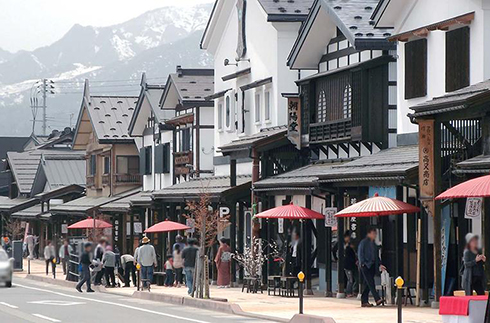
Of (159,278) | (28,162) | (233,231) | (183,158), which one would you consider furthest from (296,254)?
(28,162)

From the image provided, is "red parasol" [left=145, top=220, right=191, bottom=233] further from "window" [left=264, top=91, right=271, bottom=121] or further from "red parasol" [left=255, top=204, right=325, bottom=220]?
"red parasol" [left=255, top=204, right=325, bottom=220]

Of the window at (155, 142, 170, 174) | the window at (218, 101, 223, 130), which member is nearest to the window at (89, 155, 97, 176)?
the window at (155, 142, 170, 174)

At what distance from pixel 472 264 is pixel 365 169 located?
5453 mm

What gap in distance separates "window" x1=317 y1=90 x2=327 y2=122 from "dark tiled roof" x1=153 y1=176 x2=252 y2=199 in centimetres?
511

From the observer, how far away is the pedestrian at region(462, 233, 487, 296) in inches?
901

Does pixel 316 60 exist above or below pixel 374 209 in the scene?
above

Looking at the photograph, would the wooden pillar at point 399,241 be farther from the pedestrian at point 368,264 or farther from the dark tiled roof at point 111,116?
the dark tiled roof at point 111,116

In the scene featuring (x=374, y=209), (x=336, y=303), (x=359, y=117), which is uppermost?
(x=359, y=117)

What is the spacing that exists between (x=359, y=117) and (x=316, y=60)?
490 centimetres

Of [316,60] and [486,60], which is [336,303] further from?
[316,60]

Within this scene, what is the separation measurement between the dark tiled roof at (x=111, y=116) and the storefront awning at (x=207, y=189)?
15980 millimetres

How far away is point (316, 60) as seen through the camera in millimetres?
36000

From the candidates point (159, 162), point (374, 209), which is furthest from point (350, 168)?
point (159, 162)

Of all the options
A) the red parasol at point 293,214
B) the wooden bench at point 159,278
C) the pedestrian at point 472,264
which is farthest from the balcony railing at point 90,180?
the pedestrian at point 472,264
